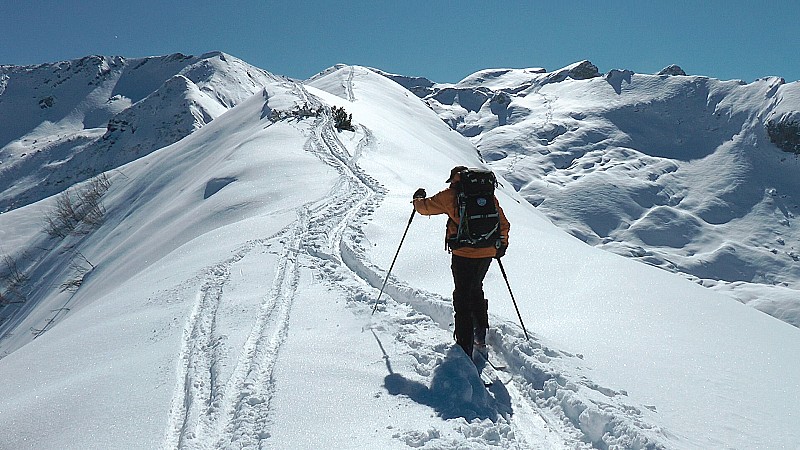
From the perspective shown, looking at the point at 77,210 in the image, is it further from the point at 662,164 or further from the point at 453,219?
the point at 662,164

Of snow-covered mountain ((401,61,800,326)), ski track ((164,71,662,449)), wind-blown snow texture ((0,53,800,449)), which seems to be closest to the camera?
ski track ((164,71,662,449))

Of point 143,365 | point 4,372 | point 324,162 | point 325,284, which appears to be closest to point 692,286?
point 325,284

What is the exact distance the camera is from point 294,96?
34.2 meters

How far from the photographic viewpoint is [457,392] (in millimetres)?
4820

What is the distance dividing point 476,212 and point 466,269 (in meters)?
0.60

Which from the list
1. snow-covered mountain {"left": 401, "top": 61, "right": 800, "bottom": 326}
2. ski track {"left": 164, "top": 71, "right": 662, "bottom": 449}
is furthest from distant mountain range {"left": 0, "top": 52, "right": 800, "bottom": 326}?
ski track {"left": 164, "top": 71, "right": 662, "bottom": 449}

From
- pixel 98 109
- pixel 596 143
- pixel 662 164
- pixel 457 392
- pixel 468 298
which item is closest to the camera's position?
pixel 457 392

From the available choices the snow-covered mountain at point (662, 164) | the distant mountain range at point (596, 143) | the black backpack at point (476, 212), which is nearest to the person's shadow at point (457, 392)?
the black backpack at point (476, 212)

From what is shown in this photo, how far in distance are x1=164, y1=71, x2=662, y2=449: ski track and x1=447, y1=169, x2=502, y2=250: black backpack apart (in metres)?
1.10

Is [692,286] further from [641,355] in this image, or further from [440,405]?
[440,405]

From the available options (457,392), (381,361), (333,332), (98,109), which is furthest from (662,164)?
(98,109)

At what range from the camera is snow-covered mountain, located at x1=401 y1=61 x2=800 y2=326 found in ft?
265

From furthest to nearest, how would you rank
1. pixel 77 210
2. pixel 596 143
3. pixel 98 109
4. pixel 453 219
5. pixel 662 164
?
pixel 98 109 → pixel 596 143 → pixel 662 164 → pixel 77 210 → pixel 453 219

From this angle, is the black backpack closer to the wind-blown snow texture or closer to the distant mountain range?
the wind-blown snow texture
